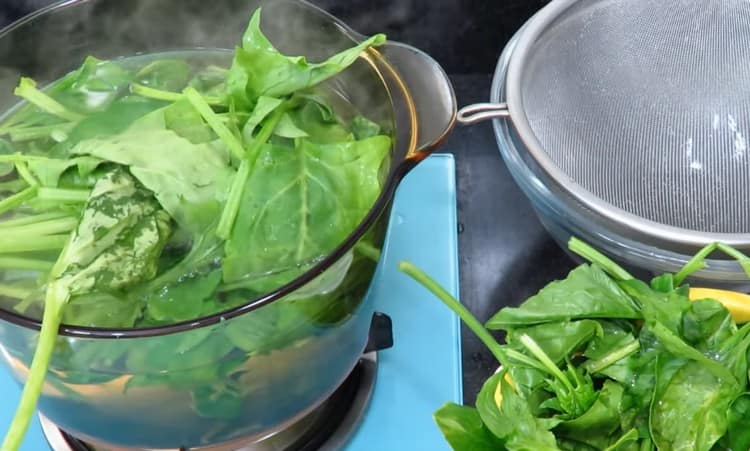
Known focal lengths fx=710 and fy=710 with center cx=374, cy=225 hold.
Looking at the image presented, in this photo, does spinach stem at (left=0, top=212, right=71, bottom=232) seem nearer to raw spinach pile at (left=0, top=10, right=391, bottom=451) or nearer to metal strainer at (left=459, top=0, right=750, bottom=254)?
raw spinach pile at (left=0, top=10, right=391, bottom=451)

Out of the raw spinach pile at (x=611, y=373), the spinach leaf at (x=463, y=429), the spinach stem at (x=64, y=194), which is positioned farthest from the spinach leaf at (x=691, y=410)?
the spinach stem at (x=64, y=194)

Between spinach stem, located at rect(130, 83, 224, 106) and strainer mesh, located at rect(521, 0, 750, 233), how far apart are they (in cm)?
42

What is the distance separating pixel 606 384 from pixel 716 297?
5.2 inches

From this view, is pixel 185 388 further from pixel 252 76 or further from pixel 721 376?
pixel 721 376

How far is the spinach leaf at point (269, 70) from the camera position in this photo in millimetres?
553

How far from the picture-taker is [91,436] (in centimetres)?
56

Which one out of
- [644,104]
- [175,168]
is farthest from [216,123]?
[644,104]

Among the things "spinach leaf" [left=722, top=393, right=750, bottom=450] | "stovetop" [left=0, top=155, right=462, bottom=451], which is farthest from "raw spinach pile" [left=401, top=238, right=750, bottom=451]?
"stovetop" [left=0, top=155, right=462, bottom=451]

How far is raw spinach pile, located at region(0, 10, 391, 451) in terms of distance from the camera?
462 millimetres

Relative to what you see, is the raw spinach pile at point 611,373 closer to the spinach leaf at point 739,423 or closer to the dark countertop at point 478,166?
the spinach leaf at point 739,423

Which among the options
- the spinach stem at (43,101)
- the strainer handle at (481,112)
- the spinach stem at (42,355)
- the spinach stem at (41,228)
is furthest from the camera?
the strainer handle at (481,112)

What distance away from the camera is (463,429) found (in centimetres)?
51

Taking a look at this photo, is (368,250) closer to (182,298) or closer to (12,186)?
(182,298)

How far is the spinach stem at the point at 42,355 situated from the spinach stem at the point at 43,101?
24cm
